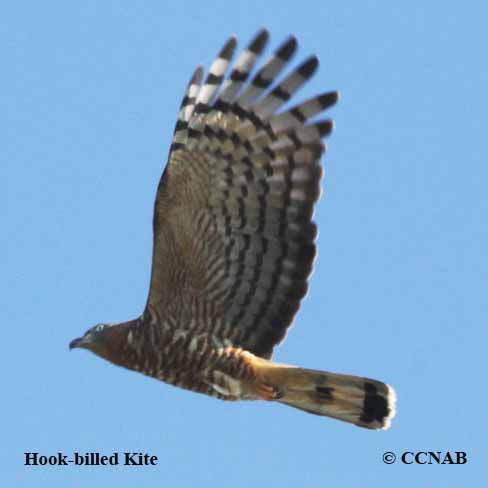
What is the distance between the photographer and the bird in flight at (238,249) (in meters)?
9.55

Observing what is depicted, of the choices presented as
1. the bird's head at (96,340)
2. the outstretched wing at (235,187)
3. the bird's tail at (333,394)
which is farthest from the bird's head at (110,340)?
the bird's tail at (333,394)

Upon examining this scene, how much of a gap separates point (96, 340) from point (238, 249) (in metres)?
1.24

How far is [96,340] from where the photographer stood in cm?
1009

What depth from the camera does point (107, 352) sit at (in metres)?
10.0

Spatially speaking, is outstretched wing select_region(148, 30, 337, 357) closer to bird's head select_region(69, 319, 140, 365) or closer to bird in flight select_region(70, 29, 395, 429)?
bird in flight select_region(70, 29, 395, 429)

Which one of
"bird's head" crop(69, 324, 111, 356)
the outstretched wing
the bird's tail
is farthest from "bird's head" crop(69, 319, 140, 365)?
the bird's tail

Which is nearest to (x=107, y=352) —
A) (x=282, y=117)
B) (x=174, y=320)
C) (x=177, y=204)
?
(x=174, y=320)

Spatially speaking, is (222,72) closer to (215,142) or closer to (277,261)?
(215,142)

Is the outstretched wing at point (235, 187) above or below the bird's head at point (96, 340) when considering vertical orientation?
above

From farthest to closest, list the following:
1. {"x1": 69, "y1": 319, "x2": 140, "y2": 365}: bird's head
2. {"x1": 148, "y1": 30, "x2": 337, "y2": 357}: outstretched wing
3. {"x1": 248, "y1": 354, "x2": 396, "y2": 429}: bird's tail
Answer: {"x1": 69, "y1": 319, "x2": 140, "y2": 365}: bird's head → {"x1": 248, "y1": 354, "x2": 396, "y2": 429}: bird's tail → {"x1": 148, "y1": 30, "x2": 337, "y2": 357}: outstretched wing

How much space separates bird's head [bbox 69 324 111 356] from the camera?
32.9 feet

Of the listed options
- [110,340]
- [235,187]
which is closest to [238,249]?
[235,187]

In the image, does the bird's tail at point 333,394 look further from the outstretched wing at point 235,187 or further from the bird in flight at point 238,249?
the outstretched wing at point 235,187

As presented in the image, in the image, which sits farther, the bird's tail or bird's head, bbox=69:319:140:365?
bird's head, bbox=69:319:140:365
